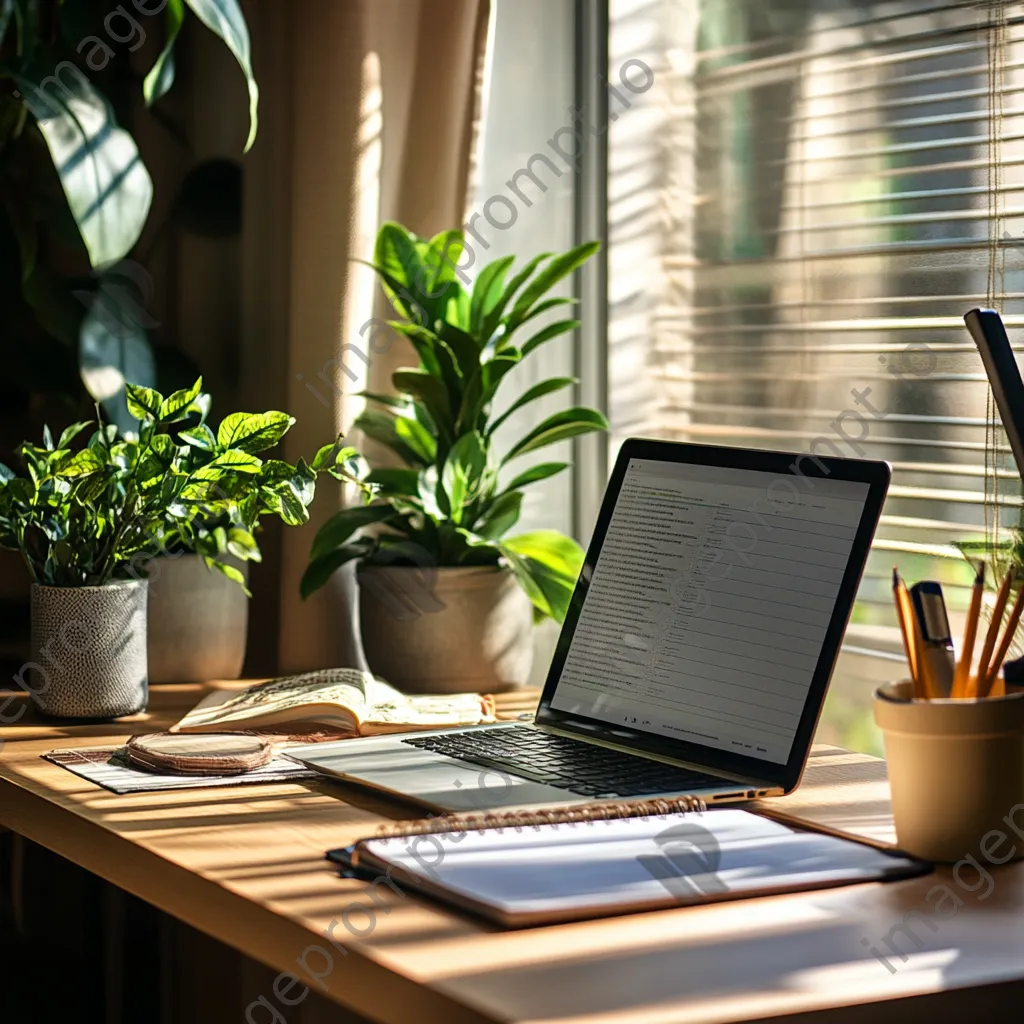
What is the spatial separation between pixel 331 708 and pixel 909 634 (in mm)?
517

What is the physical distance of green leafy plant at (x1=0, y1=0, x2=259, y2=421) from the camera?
147 centimetres

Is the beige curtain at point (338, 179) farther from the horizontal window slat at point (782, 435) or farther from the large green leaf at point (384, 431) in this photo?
the horizontal window slat at point (782, 435)

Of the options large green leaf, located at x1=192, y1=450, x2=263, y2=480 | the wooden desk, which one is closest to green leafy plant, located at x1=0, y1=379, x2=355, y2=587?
large green leaf, located at x1=192, y1=450, x2=263, y2=480

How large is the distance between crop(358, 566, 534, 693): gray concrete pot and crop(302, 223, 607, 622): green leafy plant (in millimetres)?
38

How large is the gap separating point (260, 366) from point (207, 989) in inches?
28.8

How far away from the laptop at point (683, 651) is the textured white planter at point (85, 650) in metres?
0.27

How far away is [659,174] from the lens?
1.78 m

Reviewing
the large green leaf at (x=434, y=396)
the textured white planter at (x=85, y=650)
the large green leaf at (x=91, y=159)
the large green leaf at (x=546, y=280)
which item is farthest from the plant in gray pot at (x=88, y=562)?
the large green leaf at (x=546, y=280)

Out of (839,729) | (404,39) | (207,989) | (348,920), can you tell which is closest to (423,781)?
(348,920)

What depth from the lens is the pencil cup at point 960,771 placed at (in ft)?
2.80

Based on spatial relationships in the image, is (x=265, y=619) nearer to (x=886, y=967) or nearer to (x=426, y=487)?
(x=426, y=487)

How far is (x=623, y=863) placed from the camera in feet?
2.70

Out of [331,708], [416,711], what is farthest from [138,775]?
[416,711]

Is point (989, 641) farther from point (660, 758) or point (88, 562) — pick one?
point (88, 562)
